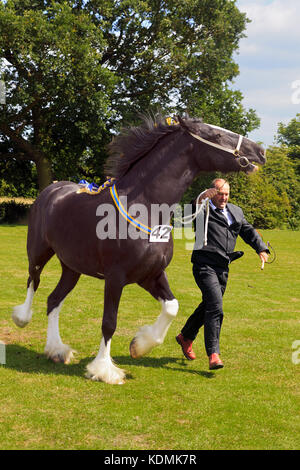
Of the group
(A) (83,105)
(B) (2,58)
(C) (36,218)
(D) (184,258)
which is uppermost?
(B) (2,58)

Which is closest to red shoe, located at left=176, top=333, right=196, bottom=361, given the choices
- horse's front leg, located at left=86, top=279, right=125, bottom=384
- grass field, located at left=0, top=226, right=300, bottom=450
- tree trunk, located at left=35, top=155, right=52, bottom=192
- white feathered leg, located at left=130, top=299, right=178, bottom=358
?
grass field, located at left=0, top=226, right=300, bottom=450

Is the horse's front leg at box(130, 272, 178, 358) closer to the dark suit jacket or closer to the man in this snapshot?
the man

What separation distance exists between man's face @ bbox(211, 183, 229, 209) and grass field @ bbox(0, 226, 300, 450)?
204cm

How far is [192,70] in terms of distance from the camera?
89.9ft

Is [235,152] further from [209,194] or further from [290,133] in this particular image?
[290,133]

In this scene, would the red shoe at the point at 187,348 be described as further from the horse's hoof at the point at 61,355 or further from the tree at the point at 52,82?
the tree at the point at 52,82

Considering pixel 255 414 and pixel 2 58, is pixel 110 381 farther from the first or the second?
pixel 2 58

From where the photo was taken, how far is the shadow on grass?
5605 millimetres

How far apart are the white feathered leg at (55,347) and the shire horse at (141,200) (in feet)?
2.34

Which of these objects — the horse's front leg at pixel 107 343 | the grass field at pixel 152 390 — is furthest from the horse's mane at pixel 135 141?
the grass field at pixel 152 390

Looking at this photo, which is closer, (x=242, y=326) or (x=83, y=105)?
(x=242, y=326)

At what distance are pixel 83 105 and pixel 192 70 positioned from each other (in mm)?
6840

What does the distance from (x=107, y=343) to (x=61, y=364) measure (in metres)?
0.96
